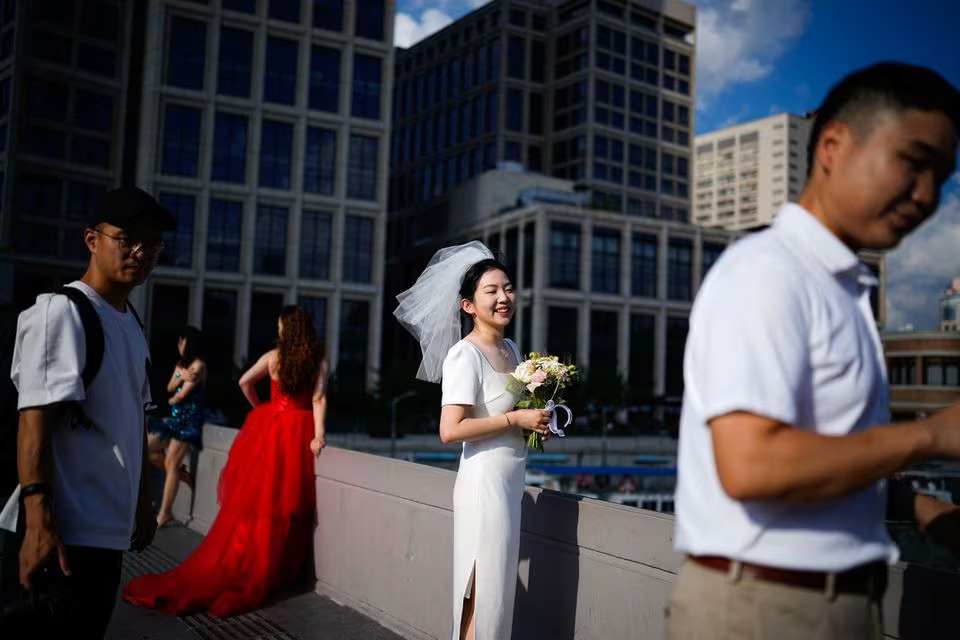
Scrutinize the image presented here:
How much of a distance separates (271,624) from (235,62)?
55331 mm

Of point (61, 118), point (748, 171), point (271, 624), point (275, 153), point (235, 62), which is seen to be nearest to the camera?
point (271, 624)

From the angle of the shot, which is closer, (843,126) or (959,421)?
(959,421)

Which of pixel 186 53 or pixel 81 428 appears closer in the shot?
pixel 81 428

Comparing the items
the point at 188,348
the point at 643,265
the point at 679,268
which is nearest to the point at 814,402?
the point at 188,348

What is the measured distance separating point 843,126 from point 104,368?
7.85 feet

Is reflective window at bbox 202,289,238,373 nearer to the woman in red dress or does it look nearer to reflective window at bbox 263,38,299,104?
reflective window at bbox 263,38,299,104

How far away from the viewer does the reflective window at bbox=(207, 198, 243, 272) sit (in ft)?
178

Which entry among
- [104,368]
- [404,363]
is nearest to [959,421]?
[104,368]

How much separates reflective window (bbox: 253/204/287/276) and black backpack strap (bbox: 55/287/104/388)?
180 feet

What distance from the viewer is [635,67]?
296ft

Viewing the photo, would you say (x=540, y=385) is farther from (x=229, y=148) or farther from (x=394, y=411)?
(x=229, y=148)

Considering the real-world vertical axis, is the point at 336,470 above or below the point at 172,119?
below

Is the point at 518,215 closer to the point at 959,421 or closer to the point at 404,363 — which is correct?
the point at 404,363

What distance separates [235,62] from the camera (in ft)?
181
